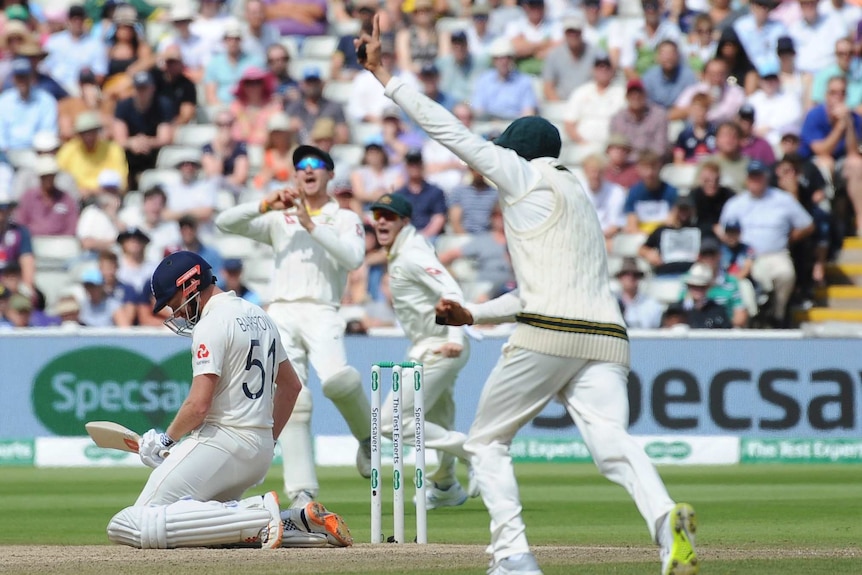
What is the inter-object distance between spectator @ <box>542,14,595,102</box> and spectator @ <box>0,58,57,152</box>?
570 centimetres

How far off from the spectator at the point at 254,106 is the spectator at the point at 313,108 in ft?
1.03

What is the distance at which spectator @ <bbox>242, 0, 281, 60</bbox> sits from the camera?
62.8ft

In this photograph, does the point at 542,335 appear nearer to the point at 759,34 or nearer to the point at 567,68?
the point at 567,68

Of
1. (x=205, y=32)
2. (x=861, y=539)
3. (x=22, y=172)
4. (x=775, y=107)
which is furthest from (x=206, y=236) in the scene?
(x=861, y=539)

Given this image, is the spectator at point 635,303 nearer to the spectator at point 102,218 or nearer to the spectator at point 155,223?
the spectator at point 155,223

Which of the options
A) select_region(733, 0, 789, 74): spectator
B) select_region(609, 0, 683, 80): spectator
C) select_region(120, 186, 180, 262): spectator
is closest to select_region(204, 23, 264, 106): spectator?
select_region(120, 186, 180, 262): spectator

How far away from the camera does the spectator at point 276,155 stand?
57.3ft

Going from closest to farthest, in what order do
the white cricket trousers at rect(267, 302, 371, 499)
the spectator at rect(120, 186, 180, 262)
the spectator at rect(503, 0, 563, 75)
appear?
the white cricket trousers at rect(267, 302, 371, 499) → the spectator at rect(120, 186, 180, 262) → the spectator at rect(503, 0, 563, 75)

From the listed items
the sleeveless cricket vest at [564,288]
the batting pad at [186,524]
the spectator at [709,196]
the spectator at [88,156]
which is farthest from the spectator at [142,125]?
the sleeveless cricket vest at [564,288]

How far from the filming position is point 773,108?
1775cm

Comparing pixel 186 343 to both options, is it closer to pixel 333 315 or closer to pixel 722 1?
pixel 333 315

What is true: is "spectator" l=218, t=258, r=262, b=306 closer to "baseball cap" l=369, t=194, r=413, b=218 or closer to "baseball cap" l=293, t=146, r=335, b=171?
"baseball cap" l=369, t=194, r=413, b=218

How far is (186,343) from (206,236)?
2.64m

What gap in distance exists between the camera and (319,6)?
65.4 feet
